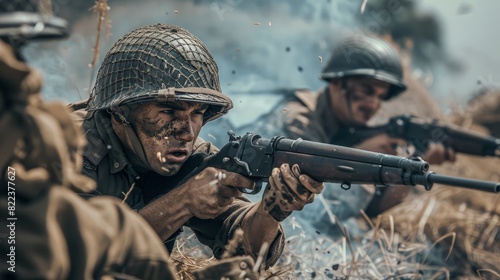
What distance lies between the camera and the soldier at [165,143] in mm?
5379

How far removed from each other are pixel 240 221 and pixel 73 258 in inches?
94.3

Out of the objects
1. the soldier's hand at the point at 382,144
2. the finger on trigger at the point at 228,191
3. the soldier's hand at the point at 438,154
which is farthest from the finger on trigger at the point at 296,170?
the soldier's hand at the point at 438,154

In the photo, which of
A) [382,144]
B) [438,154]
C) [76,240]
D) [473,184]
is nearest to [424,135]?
[438,154]

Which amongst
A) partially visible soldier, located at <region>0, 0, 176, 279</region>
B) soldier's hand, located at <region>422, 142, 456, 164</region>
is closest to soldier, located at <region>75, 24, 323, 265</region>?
partially visible soldier, located at <region>0, 0, 176, 279</region>

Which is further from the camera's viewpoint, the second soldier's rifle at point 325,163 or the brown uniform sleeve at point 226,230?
the brown uniform sleeve at point 226,230

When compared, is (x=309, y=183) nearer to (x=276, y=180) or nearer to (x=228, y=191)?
(x=276, y=180)

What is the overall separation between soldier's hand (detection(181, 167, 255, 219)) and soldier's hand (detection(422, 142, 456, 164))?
4.58m

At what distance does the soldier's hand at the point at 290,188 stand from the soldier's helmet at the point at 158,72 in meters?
0.58

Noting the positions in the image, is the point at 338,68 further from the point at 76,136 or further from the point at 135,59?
the point at 76,136

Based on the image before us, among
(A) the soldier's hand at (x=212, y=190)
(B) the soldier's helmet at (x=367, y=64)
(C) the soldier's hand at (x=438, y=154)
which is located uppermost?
(A) the soldier's hand at (x=212, y=190)

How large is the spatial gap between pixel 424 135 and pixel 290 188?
475 cm

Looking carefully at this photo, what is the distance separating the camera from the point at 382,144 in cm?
926

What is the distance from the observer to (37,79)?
3.18 m

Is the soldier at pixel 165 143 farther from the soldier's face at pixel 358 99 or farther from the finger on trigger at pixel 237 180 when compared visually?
the soldier's face at pixel 358 99
